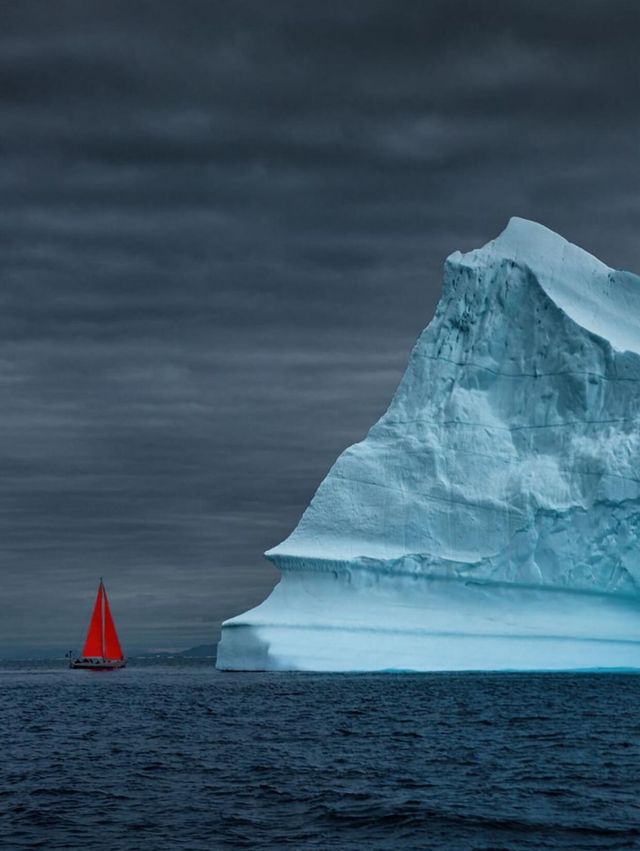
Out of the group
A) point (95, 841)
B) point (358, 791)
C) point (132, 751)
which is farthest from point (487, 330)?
point (95, 841)

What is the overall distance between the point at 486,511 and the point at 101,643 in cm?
3912

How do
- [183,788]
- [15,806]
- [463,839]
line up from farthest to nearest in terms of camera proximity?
[183,788] → [15,806] → [463,839]

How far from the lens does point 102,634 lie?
70562 mm

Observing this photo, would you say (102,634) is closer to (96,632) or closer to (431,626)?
(96,632)

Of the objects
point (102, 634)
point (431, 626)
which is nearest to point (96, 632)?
point (102, 634)

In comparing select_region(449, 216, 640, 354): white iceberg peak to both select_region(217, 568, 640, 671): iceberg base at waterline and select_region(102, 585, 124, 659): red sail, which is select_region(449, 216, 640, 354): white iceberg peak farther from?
select_region(102, 585, 124, 659): red sail

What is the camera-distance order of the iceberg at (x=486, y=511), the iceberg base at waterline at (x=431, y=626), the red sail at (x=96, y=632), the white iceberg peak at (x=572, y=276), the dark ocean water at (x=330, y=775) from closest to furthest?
the dark ocean water at (x=330, y=775) → the iceberg base at waterline at (x=431, y=626) → the iceberg at (x=486, y=511) → the white iceberg peak at (x=572, y=276) → the red sail at (x=96, y=632)

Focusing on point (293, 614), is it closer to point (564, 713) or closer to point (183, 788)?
point (564, 713)

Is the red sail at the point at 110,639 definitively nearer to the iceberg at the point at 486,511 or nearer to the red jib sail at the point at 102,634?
the red jib sail at the point at 102,634

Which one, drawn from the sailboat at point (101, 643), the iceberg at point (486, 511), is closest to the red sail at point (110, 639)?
the sailboat at point (101, 643)

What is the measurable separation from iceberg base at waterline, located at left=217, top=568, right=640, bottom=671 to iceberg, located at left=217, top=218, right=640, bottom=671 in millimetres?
47

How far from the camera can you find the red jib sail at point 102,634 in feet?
227

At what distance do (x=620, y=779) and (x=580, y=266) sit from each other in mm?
29590

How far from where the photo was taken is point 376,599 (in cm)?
3884
